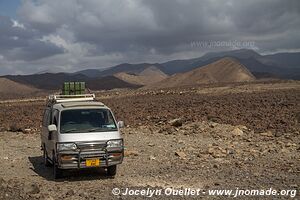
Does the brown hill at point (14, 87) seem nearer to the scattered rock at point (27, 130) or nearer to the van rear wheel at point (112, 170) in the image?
the scattered rock at point (27, 130)

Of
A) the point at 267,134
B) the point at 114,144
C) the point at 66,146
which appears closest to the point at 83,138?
the point at 66,146

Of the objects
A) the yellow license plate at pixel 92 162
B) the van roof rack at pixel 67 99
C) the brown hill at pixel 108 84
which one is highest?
the van roof rack at pixel 67 99

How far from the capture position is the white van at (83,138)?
11.4m

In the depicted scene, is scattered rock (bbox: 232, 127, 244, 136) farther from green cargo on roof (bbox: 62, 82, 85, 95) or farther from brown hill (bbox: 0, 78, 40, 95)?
brown hill (bbox: 0, 78, 40, 95)

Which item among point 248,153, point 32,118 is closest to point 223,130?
point 248,153

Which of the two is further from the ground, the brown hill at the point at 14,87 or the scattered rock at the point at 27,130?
the scattered rock at the point at 27,130

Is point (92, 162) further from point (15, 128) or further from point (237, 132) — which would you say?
point (15, 128)

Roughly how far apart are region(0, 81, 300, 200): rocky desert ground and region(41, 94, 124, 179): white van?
50cm

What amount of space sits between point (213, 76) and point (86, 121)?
93.5 m

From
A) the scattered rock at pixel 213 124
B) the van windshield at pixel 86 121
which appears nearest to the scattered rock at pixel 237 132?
the scattered rock at pixel 213 124

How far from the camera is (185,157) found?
48.1ft

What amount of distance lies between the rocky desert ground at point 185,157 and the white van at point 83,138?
1.63 ft

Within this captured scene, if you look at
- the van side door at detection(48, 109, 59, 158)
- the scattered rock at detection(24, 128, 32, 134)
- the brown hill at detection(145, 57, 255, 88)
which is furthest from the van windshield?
the brown hill at detection(145, 57, 255, 88)

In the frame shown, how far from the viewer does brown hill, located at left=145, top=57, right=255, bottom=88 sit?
99.5m
